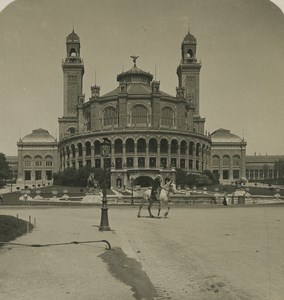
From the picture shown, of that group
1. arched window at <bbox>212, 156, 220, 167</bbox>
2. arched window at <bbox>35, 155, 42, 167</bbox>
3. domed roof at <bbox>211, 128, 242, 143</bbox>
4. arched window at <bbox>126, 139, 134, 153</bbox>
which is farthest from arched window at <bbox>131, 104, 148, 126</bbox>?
arched window at <bbox>35, 155, 42, 167</bbox>

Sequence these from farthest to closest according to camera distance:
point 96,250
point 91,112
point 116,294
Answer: point 91,112 → point 96,250 → point 116,294

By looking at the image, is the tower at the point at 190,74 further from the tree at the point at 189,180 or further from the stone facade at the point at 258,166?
the tree at the point at 189,180

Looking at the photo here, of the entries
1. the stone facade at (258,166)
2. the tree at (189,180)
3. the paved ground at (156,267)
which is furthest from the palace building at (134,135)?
the paved ground at (156,267)

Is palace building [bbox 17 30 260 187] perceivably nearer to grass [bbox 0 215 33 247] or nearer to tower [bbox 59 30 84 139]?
tower [bbox 59 30 84 139]

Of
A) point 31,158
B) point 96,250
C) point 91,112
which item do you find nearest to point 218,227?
point 96,250

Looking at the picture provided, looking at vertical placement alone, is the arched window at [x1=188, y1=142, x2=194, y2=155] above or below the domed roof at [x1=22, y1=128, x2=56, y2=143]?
below

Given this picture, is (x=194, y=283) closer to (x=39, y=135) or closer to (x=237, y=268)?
(x=237, y=268)

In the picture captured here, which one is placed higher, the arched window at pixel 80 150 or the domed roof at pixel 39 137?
A: the domed roof at pixel 39 137

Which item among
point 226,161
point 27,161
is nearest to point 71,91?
point 27,161
